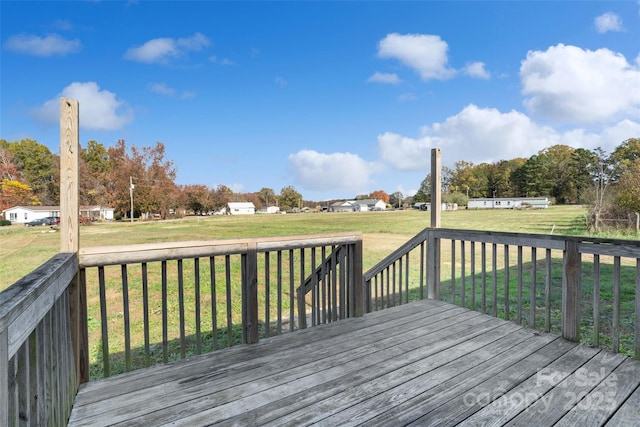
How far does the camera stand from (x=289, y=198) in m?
25.2

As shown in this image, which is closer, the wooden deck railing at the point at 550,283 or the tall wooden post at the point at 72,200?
the tall wooden post at the point at 72,200

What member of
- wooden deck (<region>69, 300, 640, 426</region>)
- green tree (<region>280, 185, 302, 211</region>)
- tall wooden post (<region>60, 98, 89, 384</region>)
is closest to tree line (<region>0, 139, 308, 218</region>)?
green tree (<region>280, 185, 302, 211</region>)

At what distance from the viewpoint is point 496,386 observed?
5.39ft

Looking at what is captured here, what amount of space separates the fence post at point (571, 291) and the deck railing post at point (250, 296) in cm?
220

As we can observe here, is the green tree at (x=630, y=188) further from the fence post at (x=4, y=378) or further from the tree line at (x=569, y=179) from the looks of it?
the fence post at (x=4, y=378)

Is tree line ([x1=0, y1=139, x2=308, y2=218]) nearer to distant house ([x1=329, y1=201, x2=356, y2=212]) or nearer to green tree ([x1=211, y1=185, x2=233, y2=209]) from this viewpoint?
green tree ([x1=211, y1=185, x2=233, y2=209])

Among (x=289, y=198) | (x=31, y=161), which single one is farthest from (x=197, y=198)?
(x=31, y=161)

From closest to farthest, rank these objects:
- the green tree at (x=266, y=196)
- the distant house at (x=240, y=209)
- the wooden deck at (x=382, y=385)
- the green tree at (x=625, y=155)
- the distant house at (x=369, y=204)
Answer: the wooden deck at (x=382, y=385) → the green tree at (x=625, y=155) → the distant house at (x=240, y=209) → the green tree at (x=266, y=196) → the distant house at (x=369, y=204)

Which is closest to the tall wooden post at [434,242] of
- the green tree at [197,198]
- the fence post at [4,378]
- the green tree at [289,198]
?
the fence post at [4,378]

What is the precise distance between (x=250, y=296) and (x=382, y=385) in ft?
3.36

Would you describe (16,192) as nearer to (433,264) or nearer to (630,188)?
(433,264)

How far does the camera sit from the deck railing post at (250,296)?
2180mm

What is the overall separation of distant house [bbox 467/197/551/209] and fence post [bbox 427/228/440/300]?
354 centimetres

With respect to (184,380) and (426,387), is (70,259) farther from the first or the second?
(426,387)
